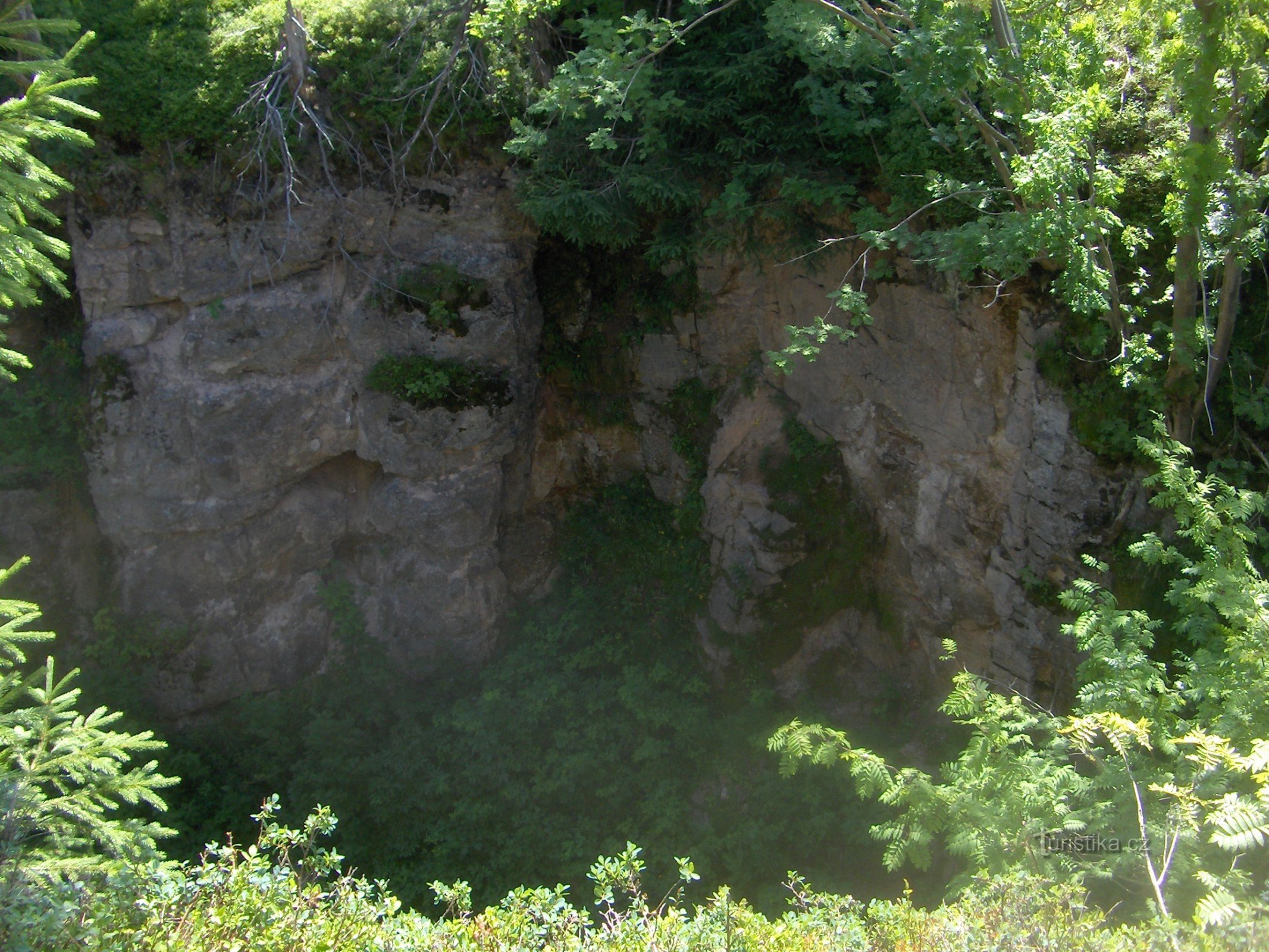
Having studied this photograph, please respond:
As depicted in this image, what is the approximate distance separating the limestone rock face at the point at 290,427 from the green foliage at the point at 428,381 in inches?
4.5

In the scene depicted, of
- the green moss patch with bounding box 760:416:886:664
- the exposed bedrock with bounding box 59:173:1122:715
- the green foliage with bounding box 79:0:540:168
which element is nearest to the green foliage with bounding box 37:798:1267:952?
the exposed bedrock with bounding box 59:173:1122:715

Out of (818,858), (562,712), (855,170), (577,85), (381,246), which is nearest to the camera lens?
(577,85)

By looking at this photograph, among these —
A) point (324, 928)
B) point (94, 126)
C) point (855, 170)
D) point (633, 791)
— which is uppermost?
point (855, 170)

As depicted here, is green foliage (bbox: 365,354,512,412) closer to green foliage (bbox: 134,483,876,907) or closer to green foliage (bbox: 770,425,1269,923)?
green foliage (bbox: 134,483,876,907)

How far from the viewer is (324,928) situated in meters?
3.33

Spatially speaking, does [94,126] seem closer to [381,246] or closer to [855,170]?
[381,246]

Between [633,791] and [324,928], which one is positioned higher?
[324,928]

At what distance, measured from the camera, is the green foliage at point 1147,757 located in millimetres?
3240

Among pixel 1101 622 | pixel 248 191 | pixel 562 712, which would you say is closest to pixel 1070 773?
pixel 1101 622

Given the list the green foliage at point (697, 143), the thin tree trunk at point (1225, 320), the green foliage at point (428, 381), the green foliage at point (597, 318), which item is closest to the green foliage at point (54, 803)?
the green foliage at point (428, 381)

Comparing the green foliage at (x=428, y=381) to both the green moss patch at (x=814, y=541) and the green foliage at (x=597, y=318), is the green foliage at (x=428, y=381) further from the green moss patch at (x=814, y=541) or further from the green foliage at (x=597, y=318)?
the green moss patch at (x=814, y=541)

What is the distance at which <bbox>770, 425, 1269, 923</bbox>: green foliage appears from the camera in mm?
3240

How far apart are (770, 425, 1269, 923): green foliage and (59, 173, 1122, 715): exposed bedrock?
6.48 feet

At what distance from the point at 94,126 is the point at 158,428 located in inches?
109
